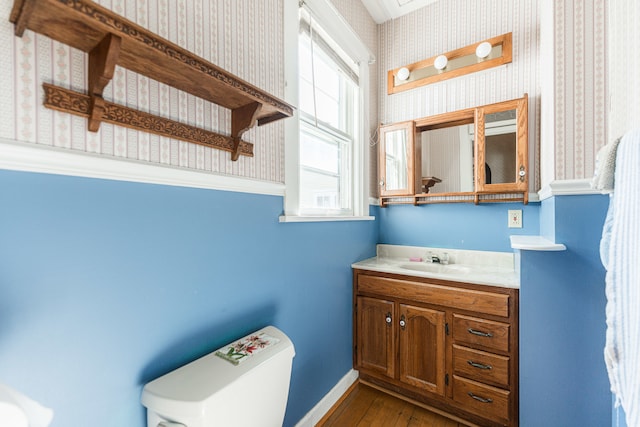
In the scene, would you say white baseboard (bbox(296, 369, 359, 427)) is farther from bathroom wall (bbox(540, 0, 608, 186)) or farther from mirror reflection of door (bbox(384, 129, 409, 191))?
bathroom wall (bbox(540, 0, 608, 186))

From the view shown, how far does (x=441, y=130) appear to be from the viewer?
82.4 inches

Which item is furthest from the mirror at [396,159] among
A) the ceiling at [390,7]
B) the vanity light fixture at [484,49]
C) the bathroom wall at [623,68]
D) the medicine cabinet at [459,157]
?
the bathroom wall at [623,68]

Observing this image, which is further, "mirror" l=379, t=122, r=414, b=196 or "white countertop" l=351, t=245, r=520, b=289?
"mirror" l=379, t=122, r=414, b=196

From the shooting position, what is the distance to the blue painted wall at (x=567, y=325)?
1224mm

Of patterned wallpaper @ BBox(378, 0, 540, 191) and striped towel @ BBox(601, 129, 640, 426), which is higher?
patterned wallpaper @ BBox(378, 0, 540, 191)

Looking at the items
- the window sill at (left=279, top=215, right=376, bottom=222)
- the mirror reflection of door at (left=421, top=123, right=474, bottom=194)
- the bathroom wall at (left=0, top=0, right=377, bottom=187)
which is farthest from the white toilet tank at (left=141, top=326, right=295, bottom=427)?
the mirror reflection of door at (left=421, top=123, right=474, bottom=194)

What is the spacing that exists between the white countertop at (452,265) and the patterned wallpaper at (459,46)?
55 centimetres

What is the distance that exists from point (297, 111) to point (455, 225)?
144 cm

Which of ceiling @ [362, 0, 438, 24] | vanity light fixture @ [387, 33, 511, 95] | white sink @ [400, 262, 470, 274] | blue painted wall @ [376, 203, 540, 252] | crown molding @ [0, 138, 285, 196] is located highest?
ceiling @ [362, 0, 438, 24]

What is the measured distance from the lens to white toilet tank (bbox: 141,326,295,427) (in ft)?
2.52

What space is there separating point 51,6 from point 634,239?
1.35 metres

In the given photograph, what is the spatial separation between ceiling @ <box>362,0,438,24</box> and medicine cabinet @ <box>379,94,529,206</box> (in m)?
0.97

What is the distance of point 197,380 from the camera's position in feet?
2.80

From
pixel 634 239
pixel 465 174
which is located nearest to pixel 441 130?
pixel 465 174
